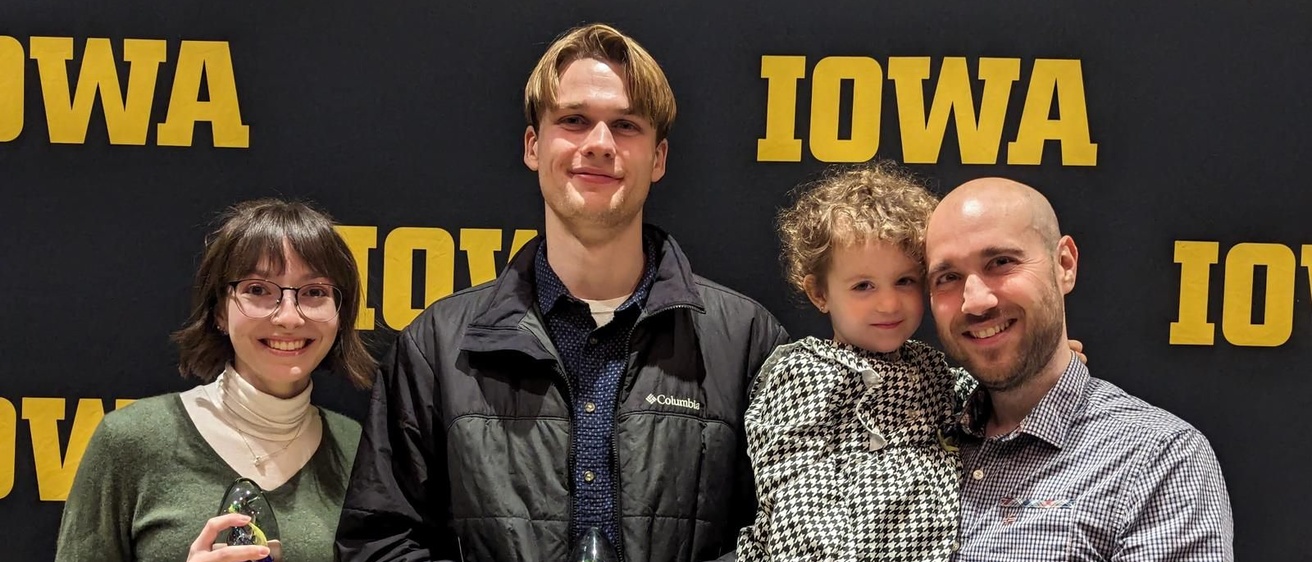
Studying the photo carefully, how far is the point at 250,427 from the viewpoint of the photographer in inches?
99.0

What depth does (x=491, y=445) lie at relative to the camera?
229 cm

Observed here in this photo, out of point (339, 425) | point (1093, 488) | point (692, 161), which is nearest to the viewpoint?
point (1093, 488)

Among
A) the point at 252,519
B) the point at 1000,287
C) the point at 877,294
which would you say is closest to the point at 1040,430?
the point at 1000,287

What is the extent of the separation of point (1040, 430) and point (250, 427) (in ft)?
5.45

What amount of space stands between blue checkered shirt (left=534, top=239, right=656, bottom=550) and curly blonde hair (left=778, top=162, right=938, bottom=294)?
32 cm

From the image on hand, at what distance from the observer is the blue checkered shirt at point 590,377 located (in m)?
2.28

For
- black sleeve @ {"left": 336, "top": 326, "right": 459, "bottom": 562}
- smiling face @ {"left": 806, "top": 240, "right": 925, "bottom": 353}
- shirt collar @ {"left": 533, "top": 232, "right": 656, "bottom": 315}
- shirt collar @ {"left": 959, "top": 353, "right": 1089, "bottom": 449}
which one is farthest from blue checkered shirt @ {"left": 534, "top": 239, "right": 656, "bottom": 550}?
shirt collar @ {"left": 959, "top": 353, "right": 1089, "bottom": 449}

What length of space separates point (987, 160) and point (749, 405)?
1.10 metres

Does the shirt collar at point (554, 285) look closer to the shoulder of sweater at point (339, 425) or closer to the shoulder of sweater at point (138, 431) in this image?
the shoulder of sweater at point (339, 425)

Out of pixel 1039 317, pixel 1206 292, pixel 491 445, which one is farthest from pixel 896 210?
pixel 1206 292

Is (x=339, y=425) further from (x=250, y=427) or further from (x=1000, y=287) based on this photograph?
(x=1000, y=287)

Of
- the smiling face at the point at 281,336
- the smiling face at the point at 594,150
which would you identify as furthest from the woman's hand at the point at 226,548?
the smiling face at the point at 594,150

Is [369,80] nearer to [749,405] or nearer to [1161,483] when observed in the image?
[749,405]

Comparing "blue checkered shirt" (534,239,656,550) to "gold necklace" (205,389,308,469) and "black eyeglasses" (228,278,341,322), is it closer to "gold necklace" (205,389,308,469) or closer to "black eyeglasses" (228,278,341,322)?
Answer: "black eyeglasses" (228,278,341,322)
